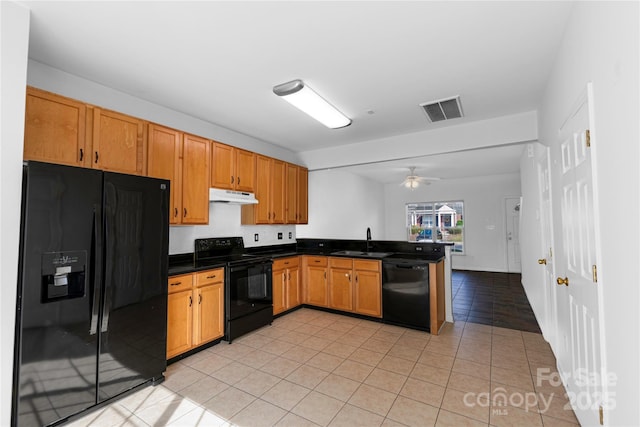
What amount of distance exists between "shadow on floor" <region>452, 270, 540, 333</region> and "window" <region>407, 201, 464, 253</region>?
1.49 m

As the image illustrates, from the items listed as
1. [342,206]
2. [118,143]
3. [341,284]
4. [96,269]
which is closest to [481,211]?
[342,206]

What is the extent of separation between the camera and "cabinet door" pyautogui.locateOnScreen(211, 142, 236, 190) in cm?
349

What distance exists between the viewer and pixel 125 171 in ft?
8.74

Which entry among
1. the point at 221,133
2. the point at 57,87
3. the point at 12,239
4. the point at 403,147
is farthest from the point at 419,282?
the point at 57,87

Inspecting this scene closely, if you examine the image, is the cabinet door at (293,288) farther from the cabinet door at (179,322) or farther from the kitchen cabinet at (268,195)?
the cabinet door at (179,322)

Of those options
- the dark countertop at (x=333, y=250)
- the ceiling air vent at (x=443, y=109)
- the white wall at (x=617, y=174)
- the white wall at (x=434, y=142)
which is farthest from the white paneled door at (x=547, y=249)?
the white wall at (x=617, y=174)

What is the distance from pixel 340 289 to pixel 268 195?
174 cm

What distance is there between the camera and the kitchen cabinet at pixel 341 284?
4145 mm

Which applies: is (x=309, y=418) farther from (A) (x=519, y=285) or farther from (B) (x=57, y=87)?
(A) (x=519, y=285)

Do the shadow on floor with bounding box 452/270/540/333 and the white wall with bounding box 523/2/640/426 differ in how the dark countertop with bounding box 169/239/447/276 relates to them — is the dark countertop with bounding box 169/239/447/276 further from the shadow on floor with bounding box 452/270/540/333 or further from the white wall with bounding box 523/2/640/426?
the white wall with bounding box 523/2/640/426

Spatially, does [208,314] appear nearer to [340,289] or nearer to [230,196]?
[230,196]

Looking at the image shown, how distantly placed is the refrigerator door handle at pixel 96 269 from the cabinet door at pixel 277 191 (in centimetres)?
238

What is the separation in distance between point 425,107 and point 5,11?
336 cm

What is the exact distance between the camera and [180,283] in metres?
2.84
